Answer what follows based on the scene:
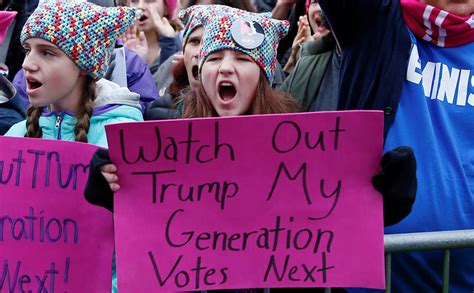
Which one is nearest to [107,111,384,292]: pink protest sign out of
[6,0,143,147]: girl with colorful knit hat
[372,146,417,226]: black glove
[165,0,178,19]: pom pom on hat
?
[372,146,417,226]: black glove

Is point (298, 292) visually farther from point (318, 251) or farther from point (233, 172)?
point (233, 172)

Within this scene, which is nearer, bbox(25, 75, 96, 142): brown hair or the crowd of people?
the crowd of people

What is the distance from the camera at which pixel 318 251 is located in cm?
289

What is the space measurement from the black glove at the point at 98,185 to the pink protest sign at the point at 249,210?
0.14 feet

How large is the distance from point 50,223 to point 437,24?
1.44 m

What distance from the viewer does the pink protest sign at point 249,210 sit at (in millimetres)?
2842

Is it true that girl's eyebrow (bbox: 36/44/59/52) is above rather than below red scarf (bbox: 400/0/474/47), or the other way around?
below

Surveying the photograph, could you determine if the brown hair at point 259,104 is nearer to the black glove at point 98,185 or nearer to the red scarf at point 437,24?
the red scarf at point 437,24

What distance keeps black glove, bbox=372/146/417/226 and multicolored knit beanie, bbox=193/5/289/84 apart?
2.89ft

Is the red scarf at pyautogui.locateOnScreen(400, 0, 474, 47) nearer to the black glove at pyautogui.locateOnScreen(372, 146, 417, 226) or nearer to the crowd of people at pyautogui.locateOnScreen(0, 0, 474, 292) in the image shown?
the crowd of people at pyautogui.locateOnScreen(0, 0, 474, 292)

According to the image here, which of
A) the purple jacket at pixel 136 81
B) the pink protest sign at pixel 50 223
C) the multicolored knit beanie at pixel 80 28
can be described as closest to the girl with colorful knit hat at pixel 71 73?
the multicolored knit beanie at pixel 80 28

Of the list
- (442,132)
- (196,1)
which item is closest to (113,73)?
(196,1)

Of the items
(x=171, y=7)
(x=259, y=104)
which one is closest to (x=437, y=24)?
(x=259, y=104)

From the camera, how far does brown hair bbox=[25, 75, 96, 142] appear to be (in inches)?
143
